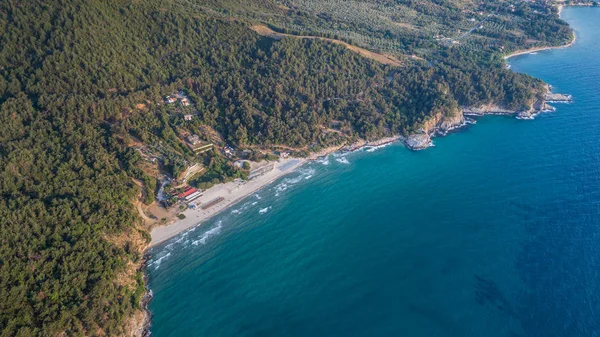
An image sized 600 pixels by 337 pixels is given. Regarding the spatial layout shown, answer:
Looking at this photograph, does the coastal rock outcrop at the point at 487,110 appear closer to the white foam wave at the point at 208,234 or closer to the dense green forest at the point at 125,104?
the dense green forest at the point at 125,104

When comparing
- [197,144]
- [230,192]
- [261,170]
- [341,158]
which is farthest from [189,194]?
[341,158]

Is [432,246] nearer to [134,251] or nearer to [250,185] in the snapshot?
[250,185]

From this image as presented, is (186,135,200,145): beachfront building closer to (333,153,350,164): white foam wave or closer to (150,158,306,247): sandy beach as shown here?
(150,158,306,247): sandy beach

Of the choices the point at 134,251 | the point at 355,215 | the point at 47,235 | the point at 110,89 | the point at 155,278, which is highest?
the point at 110,89

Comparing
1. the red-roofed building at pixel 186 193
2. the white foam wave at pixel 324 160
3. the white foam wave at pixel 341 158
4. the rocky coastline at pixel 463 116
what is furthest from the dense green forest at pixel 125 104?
the white foam wave at pixel 341 158

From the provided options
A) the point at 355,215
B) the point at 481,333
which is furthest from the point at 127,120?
the point at 481,333
